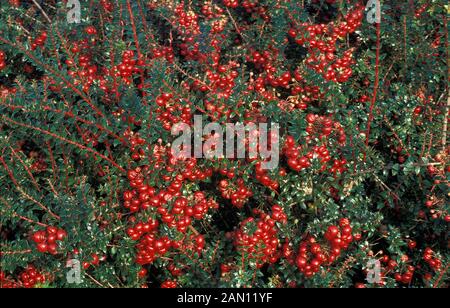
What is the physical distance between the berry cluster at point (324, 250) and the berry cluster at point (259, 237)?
0.16m

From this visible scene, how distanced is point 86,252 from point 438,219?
1.90 m

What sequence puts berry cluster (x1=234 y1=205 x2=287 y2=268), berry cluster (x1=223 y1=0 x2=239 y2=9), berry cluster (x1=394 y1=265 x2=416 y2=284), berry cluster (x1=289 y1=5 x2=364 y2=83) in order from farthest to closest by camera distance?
berry cluster (x1=223 y1=0 x2=239 y2=9), berry cluster (x1=289 y1=5 x2=364 y2=83), berry cluster (x1=394 y1=265 x2=416 y2=284), berry cluster (x1=234 y1=205 x2=287 y2=268)

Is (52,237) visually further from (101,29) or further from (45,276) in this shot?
(101,29)

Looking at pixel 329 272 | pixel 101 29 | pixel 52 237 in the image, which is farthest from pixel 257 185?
pixel 101 29

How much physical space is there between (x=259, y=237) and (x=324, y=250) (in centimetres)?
35

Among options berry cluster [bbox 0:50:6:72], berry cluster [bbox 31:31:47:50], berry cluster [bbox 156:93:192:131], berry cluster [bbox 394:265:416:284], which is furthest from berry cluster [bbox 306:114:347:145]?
berry cluster [bbox 0:50:6:72]

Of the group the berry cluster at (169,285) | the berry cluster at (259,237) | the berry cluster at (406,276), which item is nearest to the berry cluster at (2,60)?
the berry cluster at (169,285)

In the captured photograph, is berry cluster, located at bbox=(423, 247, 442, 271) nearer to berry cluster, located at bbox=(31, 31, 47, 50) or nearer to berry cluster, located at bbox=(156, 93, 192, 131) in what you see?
berry cluster, located at bbox=(156, 93, 192, 131)

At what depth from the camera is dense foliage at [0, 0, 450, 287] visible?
2.67 meters

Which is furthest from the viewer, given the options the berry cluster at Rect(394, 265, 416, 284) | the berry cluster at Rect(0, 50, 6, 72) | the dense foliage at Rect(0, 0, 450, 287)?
the berry cluster at Rect(0, 50, 6, 72)

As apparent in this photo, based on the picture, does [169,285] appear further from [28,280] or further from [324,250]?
[324,250]

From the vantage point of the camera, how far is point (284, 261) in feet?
9.09

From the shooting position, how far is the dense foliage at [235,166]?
8.77 ft

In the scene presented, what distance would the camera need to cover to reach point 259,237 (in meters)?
2.59
